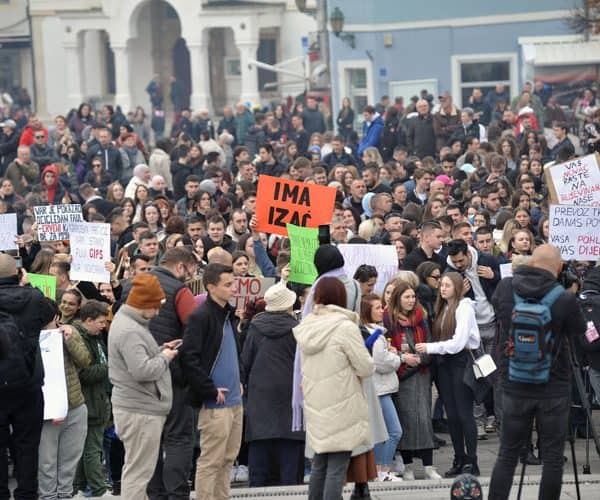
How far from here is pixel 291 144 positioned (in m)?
24.9

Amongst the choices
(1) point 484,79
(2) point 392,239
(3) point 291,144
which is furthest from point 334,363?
(1) point 484,79

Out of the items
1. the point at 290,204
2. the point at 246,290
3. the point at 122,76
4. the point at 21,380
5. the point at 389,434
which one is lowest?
the point at 389,434

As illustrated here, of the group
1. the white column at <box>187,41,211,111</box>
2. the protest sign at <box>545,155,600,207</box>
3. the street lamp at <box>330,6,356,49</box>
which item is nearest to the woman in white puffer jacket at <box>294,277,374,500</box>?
the protest sign at <box>545,155,600,207</box>

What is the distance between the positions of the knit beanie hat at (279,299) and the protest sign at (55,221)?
4612 millimetres

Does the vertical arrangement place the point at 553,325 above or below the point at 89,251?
below

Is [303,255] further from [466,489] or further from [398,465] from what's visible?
[466,489]

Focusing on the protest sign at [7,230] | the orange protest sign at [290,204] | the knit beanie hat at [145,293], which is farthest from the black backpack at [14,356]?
the protest sign at [7,230]

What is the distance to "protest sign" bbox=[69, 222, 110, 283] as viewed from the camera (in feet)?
43.8

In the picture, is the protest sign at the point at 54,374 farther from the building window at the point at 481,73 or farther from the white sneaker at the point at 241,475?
the building window at the point at 481,73

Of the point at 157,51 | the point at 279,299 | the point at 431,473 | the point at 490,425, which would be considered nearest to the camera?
the point at 279,299

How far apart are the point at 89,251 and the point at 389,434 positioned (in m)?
3.53

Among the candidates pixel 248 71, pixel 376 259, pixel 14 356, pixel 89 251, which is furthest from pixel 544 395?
pixel 248 71

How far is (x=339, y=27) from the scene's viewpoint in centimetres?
3791

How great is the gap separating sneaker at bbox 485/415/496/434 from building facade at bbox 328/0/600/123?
2364 cm
